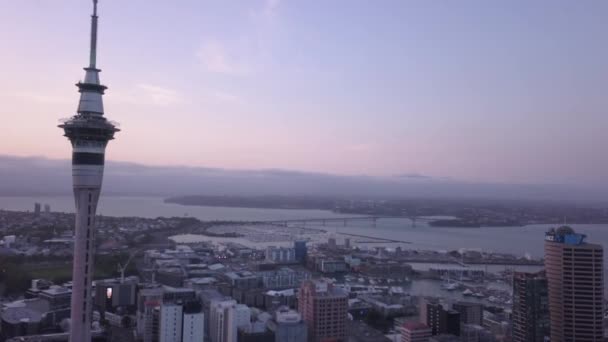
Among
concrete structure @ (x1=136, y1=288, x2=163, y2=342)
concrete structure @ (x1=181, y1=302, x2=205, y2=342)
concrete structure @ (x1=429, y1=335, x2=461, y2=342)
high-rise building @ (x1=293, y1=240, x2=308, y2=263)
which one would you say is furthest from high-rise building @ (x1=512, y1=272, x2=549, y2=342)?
high-rise building @ (x1=293, y1=240, x2=308, y2=263)

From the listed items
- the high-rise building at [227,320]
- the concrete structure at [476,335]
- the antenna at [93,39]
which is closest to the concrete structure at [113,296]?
the high-rise building at [227,320]

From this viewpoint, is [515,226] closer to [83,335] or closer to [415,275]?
[415,275]

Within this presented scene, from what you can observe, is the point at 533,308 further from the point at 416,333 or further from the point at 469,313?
the point at 469,313

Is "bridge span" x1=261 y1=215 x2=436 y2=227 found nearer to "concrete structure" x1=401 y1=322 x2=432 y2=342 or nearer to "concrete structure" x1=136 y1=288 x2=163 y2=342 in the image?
"concrete structure" x1=136 y1=288 x2=163 y2=342

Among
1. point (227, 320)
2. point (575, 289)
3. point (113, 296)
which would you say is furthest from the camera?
point (113, 296)

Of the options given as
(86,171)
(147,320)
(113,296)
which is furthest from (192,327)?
(113,296)

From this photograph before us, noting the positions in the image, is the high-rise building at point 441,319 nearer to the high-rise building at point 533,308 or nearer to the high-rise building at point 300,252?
the high-rise building at point 533,308

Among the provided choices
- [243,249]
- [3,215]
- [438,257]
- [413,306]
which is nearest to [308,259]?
[243,249]
